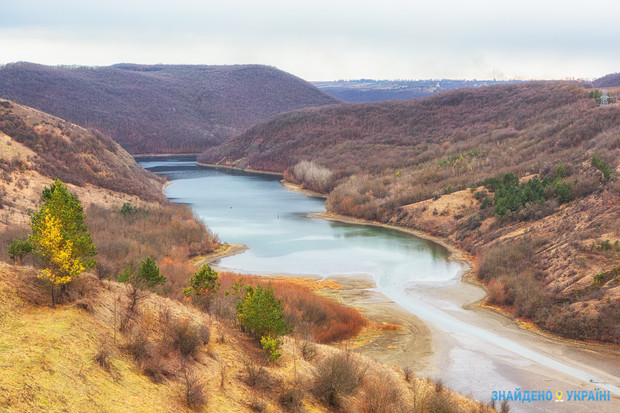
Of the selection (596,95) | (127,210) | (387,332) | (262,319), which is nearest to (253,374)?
(262,319)

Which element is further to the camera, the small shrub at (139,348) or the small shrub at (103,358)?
the small shrub at (139,348)

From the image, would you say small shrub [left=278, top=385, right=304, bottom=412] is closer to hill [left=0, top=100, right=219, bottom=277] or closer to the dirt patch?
the dirt patch

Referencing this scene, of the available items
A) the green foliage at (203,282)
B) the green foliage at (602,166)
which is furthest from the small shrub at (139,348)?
the green foliage at (602,166)

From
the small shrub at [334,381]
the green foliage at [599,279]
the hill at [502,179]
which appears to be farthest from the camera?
the hill at [502,179]

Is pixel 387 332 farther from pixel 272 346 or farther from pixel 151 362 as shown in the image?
pixel 151 362

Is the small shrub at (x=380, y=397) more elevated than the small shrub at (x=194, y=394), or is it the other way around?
the small shrub at (x=194, y=394)

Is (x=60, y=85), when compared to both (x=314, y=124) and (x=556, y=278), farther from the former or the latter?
(x=556, y=278)

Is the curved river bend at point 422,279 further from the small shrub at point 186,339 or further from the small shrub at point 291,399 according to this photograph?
the small shrub at point 186,339
